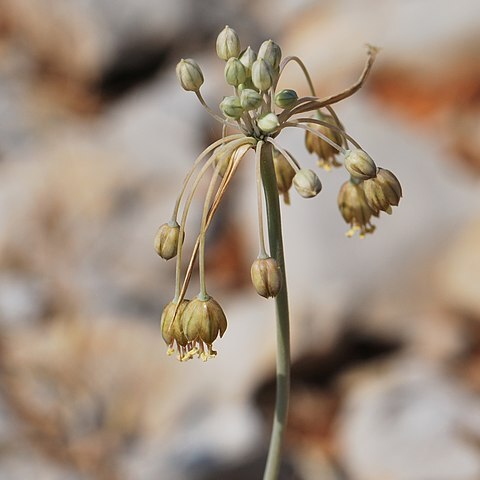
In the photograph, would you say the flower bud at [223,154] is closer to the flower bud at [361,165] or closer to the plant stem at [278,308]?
the plant stem at [278,308]

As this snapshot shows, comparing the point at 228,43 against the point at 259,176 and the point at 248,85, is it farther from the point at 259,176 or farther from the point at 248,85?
the point at 259,176

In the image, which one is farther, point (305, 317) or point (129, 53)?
point (129, 53)

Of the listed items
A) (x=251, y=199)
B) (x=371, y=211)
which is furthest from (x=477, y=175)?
(x=371, y=211)

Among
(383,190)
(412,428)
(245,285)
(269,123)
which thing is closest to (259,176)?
(269,123)

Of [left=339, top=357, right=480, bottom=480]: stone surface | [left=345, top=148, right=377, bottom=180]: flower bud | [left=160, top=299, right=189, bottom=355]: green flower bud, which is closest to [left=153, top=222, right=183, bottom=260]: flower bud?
[left=160, top=299, right=189, bottom=355]: green flower bud

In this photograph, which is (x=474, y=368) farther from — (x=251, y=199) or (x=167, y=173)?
(x=167, y=173)

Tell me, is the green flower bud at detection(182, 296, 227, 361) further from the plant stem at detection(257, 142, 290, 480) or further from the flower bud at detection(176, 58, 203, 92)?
the flower bud at detection(176, 58, 203, 92)

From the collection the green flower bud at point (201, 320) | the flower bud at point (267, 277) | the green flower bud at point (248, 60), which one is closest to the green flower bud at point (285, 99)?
the green flower bud at point (248, 60)
